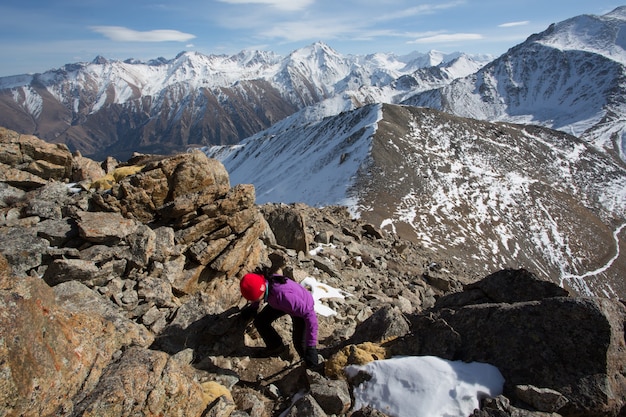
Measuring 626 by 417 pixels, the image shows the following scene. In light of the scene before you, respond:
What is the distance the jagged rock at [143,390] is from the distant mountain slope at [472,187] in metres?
48.1

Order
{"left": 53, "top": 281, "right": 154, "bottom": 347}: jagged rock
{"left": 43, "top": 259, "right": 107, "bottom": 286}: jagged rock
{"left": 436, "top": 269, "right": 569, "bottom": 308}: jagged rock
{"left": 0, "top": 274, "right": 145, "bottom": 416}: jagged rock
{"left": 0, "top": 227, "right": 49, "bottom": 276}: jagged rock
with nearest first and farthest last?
{"left": 0, "top": 274, "right": 145, "bottom": 416}: jagged rock → {"left": 53, "top": 281, "right": 154, "bottom": 347}: jagged rock → {"left": 43, "top": 259, "right": 107, "bottom": 286}: jagged rock → {"left": 0, "top": 227, "right": 49, "bottom": 276}: jagged rock → {"left": 436, "top": 269, "right": 569, "bottom": 308}: jagged rock

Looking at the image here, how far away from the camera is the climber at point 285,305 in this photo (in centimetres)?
880

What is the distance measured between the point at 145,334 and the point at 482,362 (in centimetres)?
790

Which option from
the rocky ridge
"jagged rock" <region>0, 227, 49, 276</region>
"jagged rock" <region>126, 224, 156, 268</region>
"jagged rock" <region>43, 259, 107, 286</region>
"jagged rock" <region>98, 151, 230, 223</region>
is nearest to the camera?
the rocky ridge

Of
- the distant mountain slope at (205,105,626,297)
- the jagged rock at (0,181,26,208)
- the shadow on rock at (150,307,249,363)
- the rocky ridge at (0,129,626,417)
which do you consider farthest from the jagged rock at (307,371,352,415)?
the distant mountain slope at (205,105,626,297)

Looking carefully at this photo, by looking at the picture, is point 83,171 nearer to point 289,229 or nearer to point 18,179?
point 18,179

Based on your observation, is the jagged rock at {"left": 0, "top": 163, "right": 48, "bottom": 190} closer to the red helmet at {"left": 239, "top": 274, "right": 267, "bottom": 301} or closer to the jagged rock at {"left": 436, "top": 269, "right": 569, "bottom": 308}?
the red helmet at {"left": 239, "top": 274, "right": 267, "bottom": 301}

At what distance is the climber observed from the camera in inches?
346

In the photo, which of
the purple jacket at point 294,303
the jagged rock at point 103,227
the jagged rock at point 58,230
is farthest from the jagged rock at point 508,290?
the jagged rock at point 58,230

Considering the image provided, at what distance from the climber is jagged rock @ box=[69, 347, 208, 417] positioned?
2445 mm

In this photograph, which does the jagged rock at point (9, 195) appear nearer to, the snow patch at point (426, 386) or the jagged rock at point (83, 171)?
the jagged rock at point (83, 171)

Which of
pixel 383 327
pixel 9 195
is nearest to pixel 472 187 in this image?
pixel 383 327

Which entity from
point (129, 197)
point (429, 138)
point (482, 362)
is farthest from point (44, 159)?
point (429, 138)

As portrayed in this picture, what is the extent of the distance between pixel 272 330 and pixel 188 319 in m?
2.43
